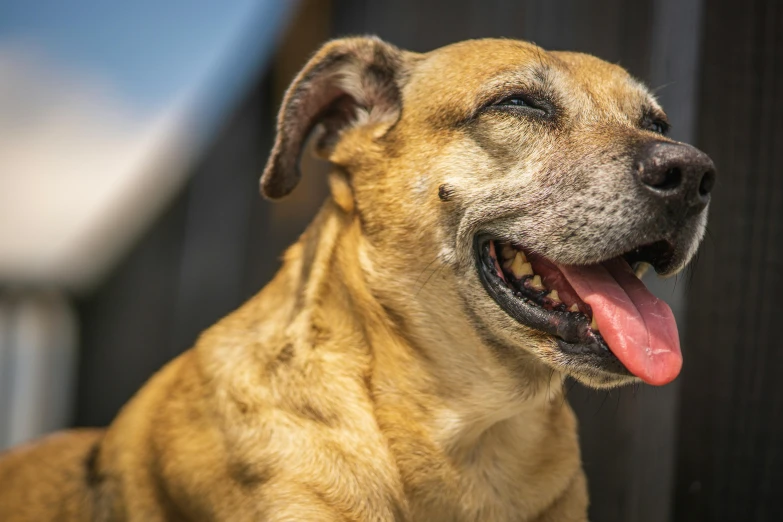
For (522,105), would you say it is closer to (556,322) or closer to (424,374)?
(556,322)

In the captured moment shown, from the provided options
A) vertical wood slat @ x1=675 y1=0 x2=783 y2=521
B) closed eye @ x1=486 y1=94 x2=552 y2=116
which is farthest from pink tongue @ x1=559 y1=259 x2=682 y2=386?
vertical wood slat @ x1=675 y1=0 x2=783 y2=521

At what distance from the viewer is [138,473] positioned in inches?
97.7

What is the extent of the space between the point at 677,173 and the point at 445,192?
633 mm

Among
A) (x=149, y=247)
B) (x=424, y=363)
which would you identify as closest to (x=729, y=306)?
(x=424, y=363)

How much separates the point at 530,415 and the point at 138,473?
1.24 m

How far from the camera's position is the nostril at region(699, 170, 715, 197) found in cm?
201

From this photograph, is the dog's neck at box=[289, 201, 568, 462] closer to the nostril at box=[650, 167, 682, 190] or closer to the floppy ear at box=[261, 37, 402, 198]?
the floppy ear at box=[261, 37, 402, 198]

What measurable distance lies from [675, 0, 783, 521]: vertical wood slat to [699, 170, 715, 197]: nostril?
2.83 feet

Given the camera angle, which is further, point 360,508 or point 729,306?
point 729,306

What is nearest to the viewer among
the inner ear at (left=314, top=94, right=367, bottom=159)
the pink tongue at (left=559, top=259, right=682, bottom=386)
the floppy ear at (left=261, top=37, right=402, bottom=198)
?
the pink tongue at (left=559, top=259, right=682, bottom=386)

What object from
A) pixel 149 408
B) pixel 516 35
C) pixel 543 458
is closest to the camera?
pixel 543 458

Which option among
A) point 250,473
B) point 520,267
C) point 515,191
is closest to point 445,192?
point 515,191

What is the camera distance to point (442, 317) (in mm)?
2342

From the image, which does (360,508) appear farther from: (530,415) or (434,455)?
(530,415)
